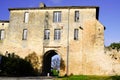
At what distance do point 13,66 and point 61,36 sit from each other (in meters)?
9.68

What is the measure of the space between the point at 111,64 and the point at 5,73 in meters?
15.9

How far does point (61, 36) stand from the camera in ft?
147

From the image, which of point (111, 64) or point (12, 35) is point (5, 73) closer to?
point (12, 35)

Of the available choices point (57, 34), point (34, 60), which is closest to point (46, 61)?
point (34, 60)

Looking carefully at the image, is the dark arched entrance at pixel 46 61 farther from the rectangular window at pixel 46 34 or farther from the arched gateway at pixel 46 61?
the rectangular window at pixel 46 34

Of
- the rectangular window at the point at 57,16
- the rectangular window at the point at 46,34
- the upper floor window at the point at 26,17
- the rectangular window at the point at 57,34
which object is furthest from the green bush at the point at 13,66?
the rectangular window at the point at 57,16

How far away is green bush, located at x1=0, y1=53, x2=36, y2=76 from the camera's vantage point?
1527 inches

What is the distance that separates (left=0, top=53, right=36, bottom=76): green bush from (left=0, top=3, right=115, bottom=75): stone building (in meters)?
2.93

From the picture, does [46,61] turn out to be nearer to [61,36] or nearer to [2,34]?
[61,36]

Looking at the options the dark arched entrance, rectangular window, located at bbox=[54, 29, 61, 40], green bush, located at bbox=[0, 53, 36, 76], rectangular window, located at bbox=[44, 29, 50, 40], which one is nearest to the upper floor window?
rectangular window, located at bbox=[44, 29, 50, 40]

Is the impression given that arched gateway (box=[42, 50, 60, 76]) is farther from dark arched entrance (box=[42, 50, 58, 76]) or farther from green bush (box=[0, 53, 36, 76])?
green bush (box=[0, 53, 36, 76])

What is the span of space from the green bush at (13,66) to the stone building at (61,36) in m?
2.93

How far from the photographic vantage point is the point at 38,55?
45281 millimetres

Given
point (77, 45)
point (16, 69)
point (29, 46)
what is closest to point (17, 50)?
point (29, 46)
